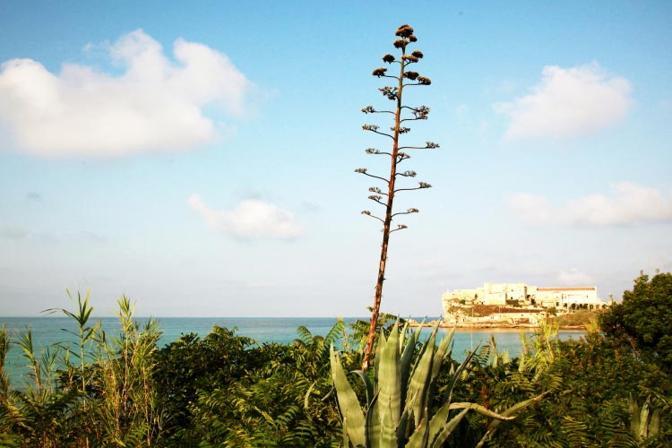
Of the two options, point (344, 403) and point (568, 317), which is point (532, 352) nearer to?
point (344, 403)

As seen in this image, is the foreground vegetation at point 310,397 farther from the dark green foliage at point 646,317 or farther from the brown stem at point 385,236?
the dark green foliage at point 646,317

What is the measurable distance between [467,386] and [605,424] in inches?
56.4

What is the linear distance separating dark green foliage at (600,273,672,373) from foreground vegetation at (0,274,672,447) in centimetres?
1651

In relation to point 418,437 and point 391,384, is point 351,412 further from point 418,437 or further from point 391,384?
point 418,437

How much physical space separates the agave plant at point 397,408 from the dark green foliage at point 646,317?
1904cm

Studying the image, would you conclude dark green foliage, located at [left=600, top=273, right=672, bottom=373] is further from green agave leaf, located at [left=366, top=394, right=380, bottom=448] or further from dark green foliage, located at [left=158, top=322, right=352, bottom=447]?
green agave leaf, located at [left=366, top=394, right=380, bottom=448]

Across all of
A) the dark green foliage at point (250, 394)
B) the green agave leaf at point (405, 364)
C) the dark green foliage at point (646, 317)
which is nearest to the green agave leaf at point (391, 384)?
the green agave leaf at point (405, 364)

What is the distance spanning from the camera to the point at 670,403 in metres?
4.57

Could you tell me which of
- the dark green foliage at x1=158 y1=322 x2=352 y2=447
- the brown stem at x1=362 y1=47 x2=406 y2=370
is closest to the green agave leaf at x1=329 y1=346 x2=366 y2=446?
the dark green foliage at x1=158 y1=322 x2=352 y2=447

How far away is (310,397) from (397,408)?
1.19 metres

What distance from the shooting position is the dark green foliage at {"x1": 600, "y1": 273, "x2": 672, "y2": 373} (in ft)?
66.6

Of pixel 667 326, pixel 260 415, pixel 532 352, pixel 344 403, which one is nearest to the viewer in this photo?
pixel 344 403

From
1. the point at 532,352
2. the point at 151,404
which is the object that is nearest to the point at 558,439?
the point at 151,404

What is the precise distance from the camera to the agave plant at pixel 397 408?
12.0 ft
